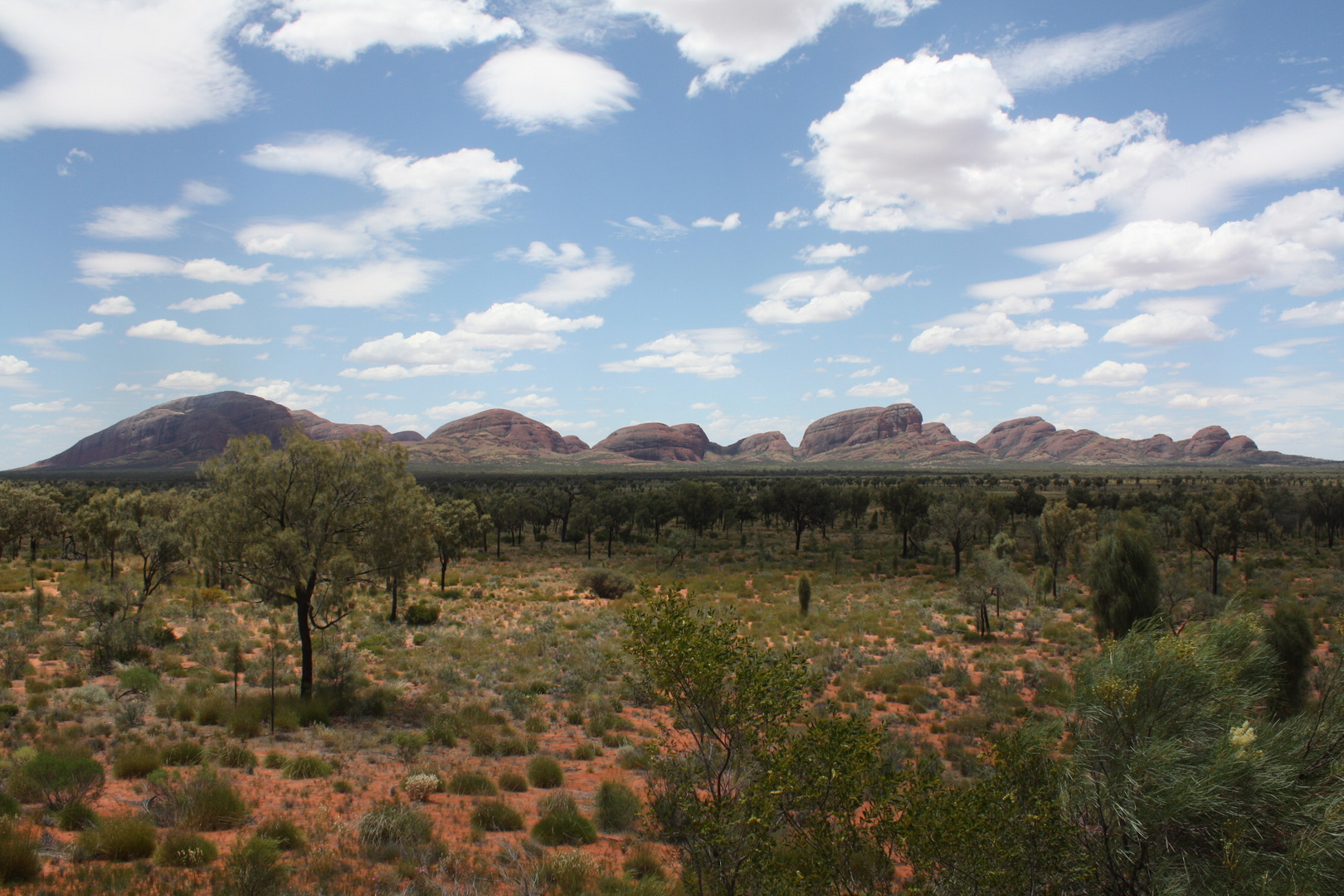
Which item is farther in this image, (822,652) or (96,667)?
(822,652)

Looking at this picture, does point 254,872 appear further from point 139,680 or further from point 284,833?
point 139,680

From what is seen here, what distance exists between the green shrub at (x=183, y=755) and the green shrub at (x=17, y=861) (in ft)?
13.9

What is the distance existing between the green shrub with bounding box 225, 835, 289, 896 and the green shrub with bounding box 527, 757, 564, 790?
5311 mm

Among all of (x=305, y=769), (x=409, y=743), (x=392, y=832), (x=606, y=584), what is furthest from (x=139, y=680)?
(x=606, y=584)

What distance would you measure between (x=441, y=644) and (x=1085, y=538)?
41.6 meters

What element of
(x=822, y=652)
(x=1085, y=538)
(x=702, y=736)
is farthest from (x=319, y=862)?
(x=1085, y=538)

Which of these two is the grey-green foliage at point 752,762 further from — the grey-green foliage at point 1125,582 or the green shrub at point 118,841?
the grey-green foliage at point 1125,582

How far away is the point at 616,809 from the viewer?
Result: 11938mm

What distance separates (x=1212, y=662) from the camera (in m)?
7.01

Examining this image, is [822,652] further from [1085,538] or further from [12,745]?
[1085,538]

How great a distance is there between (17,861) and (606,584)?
3165 cm

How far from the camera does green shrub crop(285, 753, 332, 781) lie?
12688mm

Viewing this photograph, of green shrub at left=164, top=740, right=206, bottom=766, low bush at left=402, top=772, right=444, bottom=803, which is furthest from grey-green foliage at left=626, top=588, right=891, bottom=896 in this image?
green shrub at left=164, top=740, right=206, bottom=766

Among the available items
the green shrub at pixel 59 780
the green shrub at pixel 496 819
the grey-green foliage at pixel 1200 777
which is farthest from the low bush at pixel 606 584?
the grey-green foliage at pixel 1200 777
